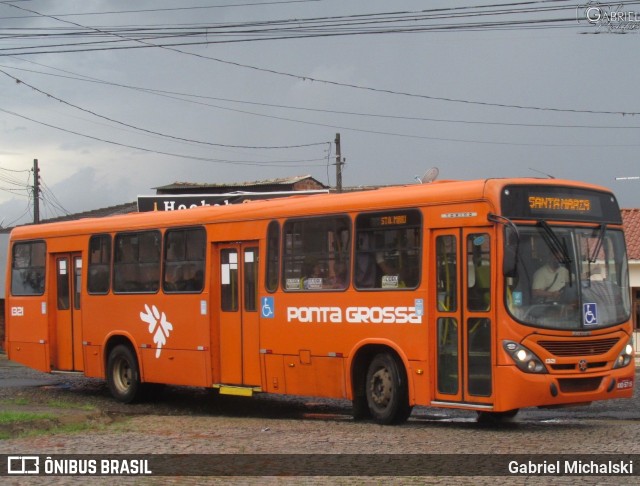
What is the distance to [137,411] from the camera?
1758 cm

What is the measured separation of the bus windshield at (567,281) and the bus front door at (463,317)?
16.6 inches

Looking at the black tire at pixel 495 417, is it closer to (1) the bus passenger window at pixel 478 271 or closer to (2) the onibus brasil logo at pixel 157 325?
(1) the bus passenger window at pixel 478 271

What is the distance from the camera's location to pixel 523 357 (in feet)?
40.8

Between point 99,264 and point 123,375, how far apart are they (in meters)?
2.13

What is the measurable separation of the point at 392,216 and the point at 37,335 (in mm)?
9600

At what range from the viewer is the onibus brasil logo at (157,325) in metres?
17.8

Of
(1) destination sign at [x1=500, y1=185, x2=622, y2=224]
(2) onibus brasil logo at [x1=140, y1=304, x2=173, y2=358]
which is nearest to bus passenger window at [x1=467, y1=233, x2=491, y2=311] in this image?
(1) destination sign at [x1=500, y1=185, x2=622, y2=224]

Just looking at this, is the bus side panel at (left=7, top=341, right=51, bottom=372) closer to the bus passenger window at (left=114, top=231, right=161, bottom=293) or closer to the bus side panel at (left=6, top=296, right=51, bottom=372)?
the bus side panel at (left=6, top=296, right=51, bottom=372)

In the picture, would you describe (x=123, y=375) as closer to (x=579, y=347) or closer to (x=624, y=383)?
(x=579, y=347)

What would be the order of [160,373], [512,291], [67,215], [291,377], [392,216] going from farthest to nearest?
[67,215], [160,373], [291,377], [392,216], [512,291]

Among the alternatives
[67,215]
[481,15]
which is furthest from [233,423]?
[67,215]

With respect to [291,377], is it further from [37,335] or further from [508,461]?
[37,335]

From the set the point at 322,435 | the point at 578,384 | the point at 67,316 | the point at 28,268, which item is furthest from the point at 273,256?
the point at 28,268

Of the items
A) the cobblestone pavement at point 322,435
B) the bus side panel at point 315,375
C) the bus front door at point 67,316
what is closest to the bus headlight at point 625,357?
the cobblestone pavement at point 322,435
